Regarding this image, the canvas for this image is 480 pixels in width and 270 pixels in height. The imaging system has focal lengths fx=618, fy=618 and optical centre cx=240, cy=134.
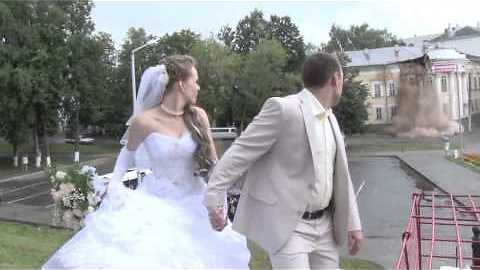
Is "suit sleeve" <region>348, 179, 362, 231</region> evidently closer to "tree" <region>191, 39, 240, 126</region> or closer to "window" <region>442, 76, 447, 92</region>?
"tree" <region>191, 39, 240, 126</region>

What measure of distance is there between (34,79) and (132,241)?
40.0 m

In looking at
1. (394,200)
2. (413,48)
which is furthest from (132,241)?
(413,48)

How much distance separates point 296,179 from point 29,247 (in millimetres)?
8572

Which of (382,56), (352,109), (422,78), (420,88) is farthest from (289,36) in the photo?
(352,109)

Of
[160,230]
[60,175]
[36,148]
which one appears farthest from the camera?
[36,148]

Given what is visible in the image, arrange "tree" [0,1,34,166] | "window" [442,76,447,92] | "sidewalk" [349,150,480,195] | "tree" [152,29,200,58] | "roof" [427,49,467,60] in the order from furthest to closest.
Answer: "window" [442,76,447,92] → "roof" [427,49,467,60] → "tree" [152,29,200,58] → "tree" [0,1,34,166] → "sidewalk" [349,150,480,195]

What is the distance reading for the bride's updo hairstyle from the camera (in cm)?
442

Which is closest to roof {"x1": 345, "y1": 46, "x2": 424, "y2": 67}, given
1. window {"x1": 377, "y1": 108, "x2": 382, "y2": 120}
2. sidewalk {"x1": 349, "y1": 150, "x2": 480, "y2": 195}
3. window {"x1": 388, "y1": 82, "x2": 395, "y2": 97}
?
window {"x1": 388, "y1": 82, "x2": 395, "y2": 97}

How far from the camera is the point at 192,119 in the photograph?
4.53 m

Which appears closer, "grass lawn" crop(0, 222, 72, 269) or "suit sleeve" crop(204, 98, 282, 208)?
"suit sleeve" crop(204, 98, 282, 208)

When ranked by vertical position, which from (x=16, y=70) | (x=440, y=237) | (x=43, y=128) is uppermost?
(x=16, y=70)

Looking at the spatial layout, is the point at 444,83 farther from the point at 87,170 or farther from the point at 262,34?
the point at 87,170

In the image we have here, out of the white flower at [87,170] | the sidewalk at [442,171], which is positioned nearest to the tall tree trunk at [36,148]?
the sidewalk at [442,171]

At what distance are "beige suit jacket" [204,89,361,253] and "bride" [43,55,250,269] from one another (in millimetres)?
854
